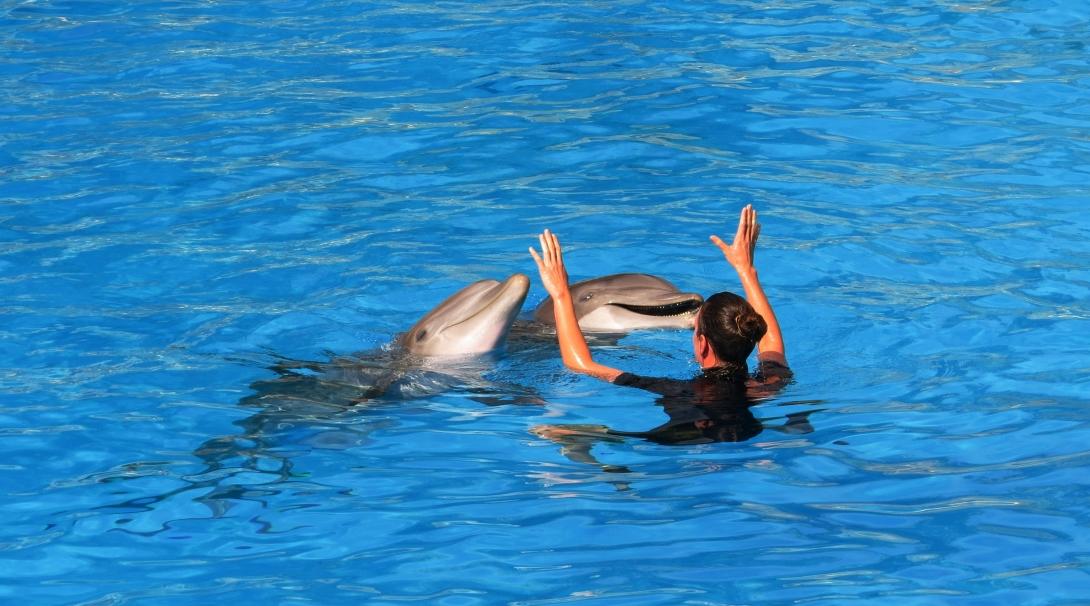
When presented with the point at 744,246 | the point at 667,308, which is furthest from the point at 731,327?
the point at 667,308

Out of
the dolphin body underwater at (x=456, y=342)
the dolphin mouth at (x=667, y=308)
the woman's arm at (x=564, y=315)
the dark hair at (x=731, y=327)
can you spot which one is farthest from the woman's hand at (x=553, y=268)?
the dolphin mouth at (x=667, y=308)

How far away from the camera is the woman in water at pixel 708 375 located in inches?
230

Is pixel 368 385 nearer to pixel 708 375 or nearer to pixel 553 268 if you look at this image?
pixel 553 268

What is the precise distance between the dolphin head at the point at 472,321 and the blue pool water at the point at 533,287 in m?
0.19

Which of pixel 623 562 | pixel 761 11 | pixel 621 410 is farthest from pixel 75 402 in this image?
pixel 761 11

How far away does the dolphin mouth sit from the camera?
6.99 m

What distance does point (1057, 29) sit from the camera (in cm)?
1260

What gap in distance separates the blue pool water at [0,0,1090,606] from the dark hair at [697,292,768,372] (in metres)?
0.36

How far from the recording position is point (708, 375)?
19.8 feet

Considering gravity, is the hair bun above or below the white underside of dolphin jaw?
above

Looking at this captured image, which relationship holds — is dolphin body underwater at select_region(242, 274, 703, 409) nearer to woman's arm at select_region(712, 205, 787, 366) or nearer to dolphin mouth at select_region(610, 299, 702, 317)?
dolphin mouth at select_region(610, 299, 702, 317)

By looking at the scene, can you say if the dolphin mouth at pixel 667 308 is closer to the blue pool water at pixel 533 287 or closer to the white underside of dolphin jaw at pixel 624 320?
the white underside of dolphin jaw at pixel 624 320

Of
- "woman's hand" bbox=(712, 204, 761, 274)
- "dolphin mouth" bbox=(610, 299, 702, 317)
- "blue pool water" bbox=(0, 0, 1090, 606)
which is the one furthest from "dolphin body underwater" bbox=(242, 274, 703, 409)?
"woman's hand" bbox=(712, 204, 761, 274)

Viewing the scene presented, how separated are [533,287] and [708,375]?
2523 millimetres
